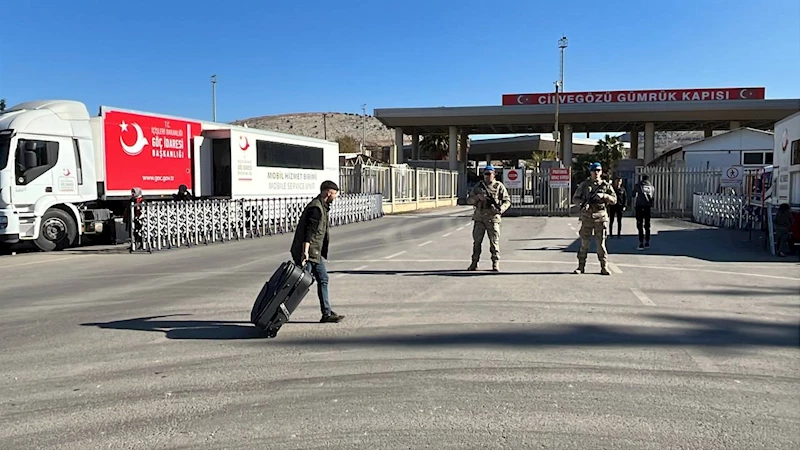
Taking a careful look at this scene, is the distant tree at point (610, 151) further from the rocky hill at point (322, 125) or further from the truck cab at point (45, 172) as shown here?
the rocky hill at point (322, 125)

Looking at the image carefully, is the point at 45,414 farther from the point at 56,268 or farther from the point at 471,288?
the point at 56,268

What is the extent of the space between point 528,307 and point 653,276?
3568mm

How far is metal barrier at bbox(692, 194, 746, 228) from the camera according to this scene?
20.3 metres

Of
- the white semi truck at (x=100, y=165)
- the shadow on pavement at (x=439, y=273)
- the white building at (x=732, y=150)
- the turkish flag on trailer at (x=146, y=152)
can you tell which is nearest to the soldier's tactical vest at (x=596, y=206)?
the shadow on pavement at (x=439, y=273)

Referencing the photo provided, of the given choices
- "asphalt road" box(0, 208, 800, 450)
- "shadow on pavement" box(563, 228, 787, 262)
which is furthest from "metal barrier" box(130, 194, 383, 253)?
"shadow on pavement" box(563, 228, 787, 262)

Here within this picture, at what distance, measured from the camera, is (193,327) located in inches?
276

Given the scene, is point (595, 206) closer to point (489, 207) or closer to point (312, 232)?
point (489, 207)

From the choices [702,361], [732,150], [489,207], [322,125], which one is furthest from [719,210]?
[322,125]

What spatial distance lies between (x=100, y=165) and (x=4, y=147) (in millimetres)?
2261

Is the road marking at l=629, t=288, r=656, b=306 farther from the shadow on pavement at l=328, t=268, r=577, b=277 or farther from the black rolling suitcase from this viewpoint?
the black rolling suitcase

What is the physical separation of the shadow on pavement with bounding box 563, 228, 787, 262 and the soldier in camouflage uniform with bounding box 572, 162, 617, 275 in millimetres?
3647

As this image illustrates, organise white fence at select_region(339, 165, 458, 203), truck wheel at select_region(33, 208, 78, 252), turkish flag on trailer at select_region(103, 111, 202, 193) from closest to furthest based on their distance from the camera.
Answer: truck wheel at select_region(33, 208, 78, 252)
turkish flag on trailer at select_region(103, 111, 202, 193)
white fence at select_region(339, 165, 458, 203)

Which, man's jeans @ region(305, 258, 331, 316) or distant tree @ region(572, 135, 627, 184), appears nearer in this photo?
man's jeans @ region(305, 258, 331, 316)

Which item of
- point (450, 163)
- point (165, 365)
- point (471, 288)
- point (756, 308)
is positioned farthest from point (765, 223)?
point (450, 163)
